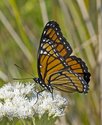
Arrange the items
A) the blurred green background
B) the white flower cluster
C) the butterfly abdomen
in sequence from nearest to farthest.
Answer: the white flower cluster < the butterfly abdomen < the blurred green background

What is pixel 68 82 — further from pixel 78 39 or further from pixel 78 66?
pixel 78 39

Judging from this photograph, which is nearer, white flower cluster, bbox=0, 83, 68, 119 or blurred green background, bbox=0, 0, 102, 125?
white flower cluster, bbox=0, 83, 68, 119

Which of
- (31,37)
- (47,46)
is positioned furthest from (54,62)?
(31,37)

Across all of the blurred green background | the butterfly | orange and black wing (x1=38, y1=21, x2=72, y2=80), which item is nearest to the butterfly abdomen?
the butterfly

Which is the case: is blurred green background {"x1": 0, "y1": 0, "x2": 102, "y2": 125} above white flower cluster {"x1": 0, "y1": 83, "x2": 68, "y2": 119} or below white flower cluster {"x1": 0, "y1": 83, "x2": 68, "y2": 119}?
above

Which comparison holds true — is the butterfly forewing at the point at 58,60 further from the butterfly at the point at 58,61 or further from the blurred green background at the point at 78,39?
the blurred green background at the point at 78,39

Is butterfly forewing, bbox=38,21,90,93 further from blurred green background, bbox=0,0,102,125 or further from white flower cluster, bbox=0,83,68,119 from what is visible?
blurred green background, bbox=0,0,102,125

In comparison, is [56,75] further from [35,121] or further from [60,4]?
[60,4]
